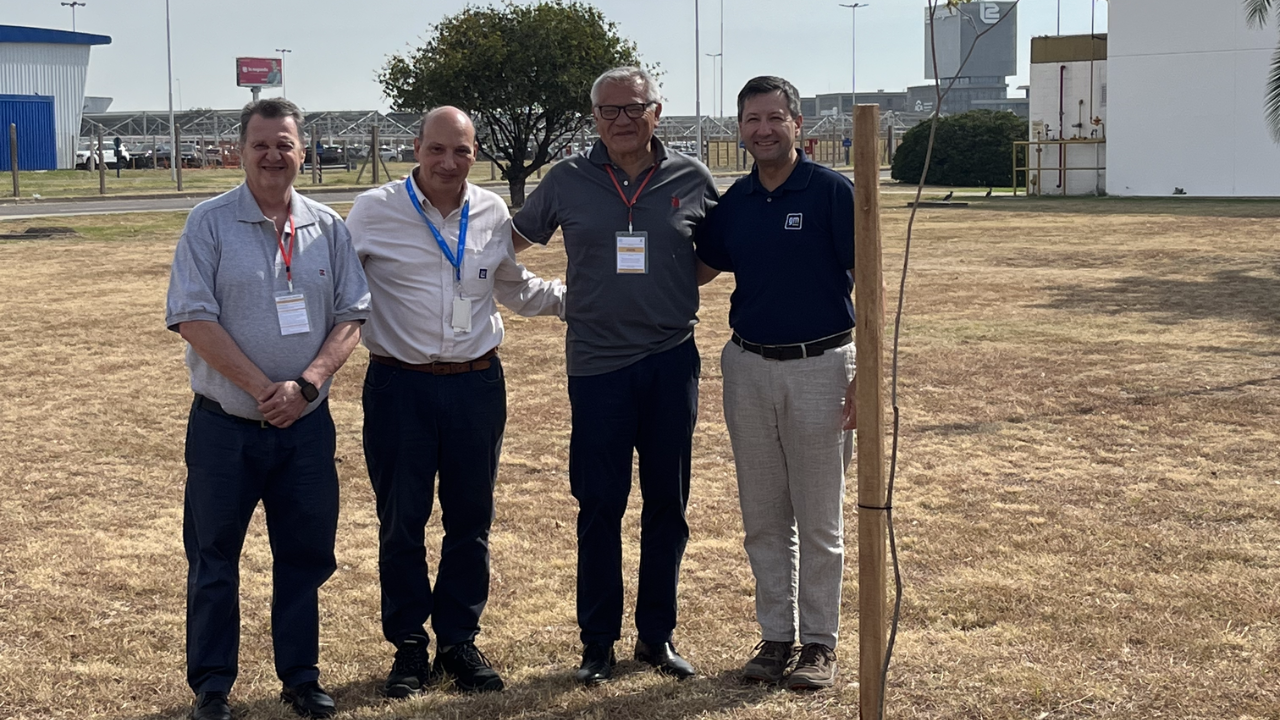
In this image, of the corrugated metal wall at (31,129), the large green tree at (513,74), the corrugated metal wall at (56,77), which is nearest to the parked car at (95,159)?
the corrugated metal wall at (56,77)

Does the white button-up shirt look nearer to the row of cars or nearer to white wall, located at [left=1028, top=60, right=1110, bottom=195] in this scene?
white wall, located at [left=1028, top=60, right=1110, bottom=195]

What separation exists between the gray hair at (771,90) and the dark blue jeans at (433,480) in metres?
1.23

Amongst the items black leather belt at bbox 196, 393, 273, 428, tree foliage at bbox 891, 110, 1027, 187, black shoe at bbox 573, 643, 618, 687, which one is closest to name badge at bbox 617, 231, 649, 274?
black leather belt at bbox 196, 393, 273, 428

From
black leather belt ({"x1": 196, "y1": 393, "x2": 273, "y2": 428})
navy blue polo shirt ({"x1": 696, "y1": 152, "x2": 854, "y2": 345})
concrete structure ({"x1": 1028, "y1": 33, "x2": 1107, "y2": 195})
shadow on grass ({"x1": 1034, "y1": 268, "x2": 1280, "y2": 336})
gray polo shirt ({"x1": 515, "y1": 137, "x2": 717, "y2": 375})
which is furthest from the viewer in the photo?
concrete structure ({"x1": 1028, "y1": 33, "x2": 1107, "y2": 195})

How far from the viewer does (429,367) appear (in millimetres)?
4320

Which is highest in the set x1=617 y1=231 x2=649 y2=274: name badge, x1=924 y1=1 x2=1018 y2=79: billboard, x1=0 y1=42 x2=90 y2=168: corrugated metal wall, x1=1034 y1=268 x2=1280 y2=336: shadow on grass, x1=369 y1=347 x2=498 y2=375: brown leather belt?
x1=0 y1=42 x2=90 y2=168: corrugated metal wall

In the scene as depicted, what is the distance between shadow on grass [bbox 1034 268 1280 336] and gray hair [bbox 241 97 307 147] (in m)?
10.5

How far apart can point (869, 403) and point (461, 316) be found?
4.99ft

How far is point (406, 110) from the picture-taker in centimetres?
3025

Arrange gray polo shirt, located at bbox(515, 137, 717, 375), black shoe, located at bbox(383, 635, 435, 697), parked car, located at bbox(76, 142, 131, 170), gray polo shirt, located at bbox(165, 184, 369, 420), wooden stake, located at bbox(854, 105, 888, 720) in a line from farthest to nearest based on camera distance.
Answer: parked car, located at bbox(76, 142, 131, 170)
black shoe, located at bbox(383, 635, 435, 697)
gray polo shirt, located at bbox(515, 137, 717, 375)
gray polo shirt, located at bbox(165, 184, 369, 420)
wooden stake, located at bbox(854, 105, 888, 720)

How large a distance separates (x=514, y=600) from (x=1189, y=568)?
289cm

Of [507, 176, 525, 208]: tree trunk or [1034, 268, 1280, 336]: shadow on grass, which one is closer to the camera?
[1034, 268, 1280, 336]: shadow on grass

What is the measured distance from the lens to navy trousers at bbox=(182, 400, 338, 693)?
4.02 meters

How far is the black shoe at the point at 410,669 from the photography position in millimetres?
4453
